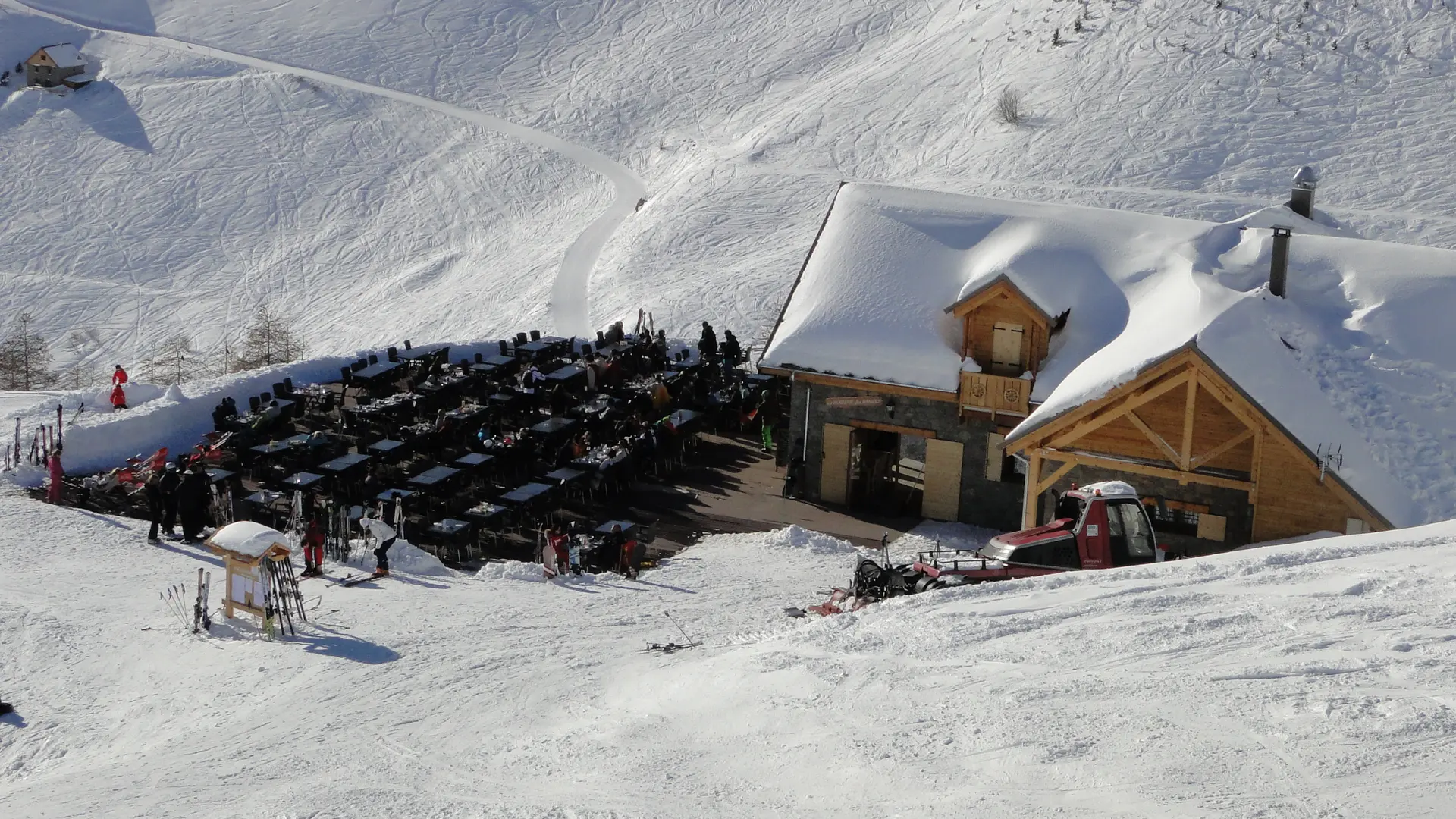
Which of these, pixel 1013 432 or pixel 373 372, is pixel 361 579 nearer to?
pixel 1013 432

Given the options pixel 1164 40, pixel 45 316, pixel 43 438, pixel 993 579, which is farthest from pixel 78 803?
pixel 1164 40

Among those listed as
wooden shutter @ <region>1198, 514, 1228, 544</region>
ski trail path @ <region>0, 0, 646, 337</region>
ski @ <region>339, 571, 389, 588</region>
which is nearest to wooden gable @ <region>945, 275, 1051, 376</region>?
wooden shutter @ <region>1198, 514, 1228, 544</region>

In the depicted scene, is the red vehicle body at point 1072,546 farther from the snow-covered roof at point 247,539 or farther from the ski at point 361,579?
the snow-covered roof at point 247,539

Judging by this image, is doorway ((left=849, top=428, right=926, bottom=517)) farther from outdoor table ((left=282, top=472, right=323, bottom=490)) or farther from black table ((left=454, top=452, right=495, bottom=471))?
outdoor table ((left=282, top=472, right=323, bottom=490))

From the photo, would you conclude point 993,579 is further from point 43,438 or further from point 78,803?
point 43,438

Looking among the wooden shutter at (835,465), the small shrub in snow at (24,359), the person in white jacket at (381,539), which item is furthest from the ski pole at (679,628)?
the small shrub in snow at (24,359)

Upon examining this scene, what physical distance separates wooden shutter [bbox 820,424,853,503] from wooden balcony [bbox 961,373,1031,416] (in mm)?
1834

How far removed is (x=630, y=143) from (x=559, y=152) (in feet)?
7.97

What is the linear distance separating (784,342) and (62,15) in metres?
54.2

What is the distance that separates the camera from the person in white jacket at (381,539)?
17.1 meters

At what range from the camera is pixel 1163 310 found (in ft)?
66.1

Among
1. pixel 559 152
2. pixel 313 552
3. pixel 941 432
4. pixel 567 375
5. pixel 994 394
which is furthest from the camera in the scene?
pixel 559 152

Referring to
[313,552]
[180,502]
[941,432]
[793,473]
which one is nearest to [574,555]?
[313,552]

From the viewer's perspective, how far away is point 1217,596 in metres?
12.7
